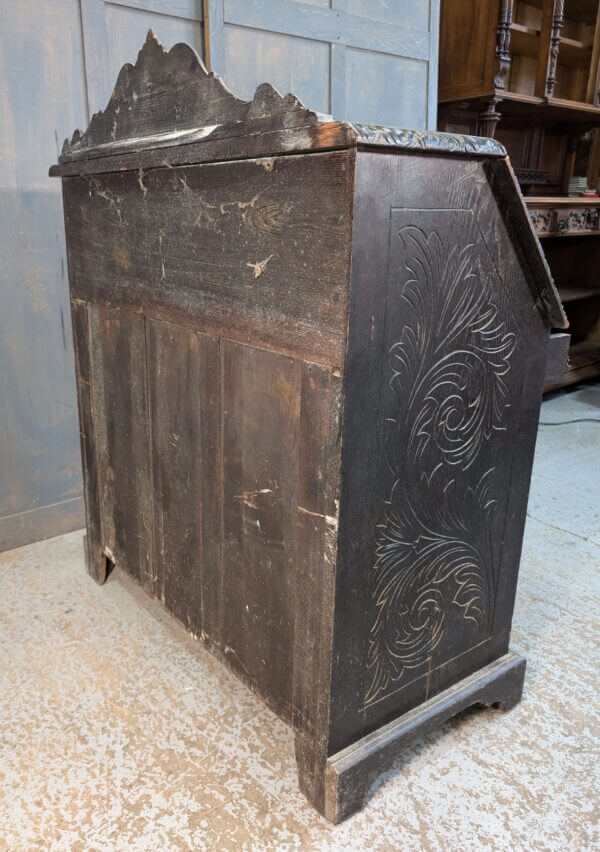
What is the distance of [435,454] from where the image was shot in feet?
3.77

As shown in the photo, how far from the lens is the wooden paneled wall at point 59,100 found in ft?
6.05

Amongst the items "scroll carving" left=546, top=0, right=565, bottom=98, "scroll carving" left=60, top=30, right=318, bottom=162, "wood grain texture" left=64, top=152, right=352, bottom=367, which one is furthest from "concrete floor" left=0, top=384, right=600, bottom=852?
"scroll carving" left=546, top=0, right=565, bottom=98

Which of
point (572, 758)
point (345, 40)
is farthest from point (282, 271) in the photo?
point (345, 40)

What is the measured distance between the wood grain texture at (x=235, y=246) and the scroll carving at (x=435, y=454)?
0.11 metres

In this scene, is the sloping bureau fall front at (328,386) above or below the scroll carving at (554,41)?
below

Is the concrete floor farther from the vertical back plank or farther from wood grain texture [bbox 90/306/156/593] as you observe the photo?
wood grain texture [bbox 90/306/156/593]

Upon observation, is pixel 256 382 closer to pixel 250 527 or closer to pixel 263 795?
pixel 250 527

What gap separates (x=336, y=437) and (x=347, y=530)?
16 cm

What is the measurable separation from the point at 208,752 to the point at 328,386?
0.80 meters

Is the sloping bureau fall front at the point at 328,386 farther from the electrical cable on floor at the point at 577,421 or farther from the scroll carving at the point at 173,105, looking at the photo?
the electrical cable on floor at the point at 577,421

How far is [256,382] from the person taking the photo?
114 centimetres

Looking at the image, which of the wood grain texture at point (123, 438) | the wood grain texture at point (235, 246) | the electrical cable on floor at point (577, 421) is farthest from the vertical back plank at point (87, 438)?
the electrical cable on floor at point (577, 421)

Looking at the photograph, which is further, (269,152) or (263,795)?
(263,795)

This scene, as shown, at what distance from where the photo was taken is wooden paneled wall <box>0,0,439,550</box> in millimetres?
1844
